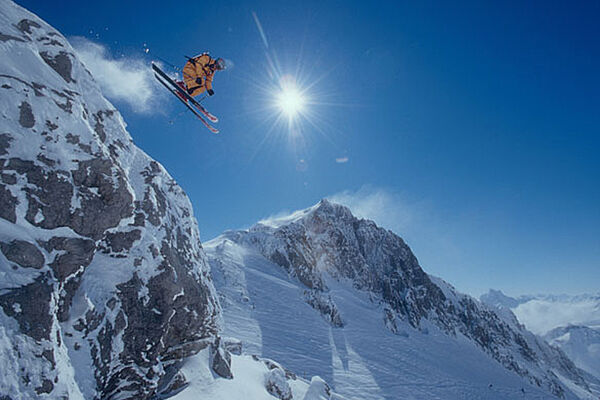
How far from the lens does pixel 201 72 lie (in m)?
11.6

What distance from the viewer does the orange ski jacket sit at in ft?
37.7

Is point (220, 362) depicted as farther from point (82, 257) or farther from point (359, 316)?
point (359, 316)

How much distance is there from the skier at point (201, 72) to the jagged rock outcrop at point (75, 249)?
376cm

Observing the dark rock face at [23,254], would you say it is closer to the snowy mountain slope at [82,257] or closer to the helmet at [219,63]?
the snowy mountain slope at [82,257]

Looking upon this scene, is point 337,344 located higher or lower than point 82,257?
lower

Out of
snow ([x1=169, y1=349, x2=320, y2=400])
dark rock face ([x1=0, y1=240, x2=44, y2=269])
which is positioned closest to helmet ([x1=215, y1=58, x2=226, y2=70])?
dark rock face ([x1=0, y1=240, x2=44, y2=269])

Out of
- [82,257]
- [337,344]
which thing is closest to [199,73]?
[82,257]

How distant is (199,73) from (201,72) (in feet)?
0.31

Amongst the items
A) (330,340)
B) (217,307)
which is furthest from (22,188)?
(330,340)

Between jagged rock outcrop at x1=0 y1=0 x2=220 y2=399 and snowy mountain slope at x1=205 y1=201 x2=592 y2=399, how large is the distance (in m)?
14.6

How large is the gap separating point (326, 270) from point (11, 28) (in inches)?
2326

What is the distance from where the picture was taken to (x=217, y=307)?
1365 centimetres

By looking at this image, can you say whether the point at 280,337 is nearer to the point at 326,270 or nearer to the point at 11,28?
the point at 11,28

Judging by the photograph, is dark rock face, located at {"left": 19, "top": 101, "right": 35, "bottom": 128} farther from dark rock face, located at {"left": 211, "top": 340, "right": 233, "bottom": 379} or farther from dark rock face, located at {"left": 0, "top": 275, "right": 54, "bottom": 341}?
dark rock face, located at {"left": 211, "top": 340, "right": 233, "bottom": 379}
